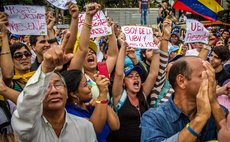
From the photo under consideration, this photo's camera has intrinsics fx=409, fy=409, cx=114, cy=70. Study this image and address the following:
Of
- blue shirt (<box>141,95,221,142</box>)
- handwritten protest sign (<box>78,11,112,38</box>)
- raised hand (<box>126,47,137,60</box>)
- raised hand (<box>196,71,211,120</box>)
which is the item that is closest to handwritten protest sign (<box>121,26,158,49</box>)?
raised hand (<box>126,47,137,60</box>)

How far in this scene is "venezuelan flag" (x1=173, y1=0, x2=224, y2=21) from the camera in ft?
23.4

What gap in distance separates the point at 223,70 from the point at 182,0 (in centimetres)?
197

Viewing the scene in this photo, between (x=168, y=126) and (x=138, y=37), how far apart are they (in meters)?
3.46

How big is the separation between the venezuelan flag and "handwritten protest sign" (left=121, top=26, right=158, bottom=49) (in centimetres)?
137

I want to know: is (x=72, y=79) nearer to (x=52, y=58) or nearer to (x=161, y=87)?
(x=52, y=58)

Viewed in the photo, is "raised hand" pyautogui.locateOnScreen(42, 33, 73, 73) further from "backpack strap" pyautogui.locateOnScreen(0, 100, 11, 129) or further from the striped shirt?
the striped shirt

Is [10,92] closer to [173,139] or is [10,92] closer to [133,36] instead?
[173,139]

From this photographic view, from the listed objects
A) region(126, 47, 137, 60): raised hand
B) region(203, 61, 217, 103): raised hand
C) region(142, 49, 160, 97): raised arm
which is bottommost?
region(142, 49, 160, 97): raised arm

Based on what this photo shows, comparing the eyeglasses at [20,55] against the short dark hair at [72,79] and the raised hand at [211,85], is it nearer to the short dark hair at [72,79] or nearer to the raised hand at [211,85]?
the short dark hair at [72,79]

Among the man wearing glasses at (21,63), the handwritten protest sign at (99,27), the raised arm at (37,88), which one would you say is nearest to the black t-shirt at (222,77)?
the handwritten protest sign at (99,27)

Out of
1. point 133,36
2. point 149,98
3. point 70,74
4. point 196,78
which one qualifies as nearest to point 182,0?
point 133,36

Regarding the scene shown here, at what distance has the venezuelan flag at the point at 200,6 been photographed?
23.4 ft

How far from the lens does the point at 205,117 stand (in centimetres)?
242

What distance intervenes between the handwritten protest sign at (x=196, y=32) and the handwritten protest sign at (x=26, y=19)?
2.56m
